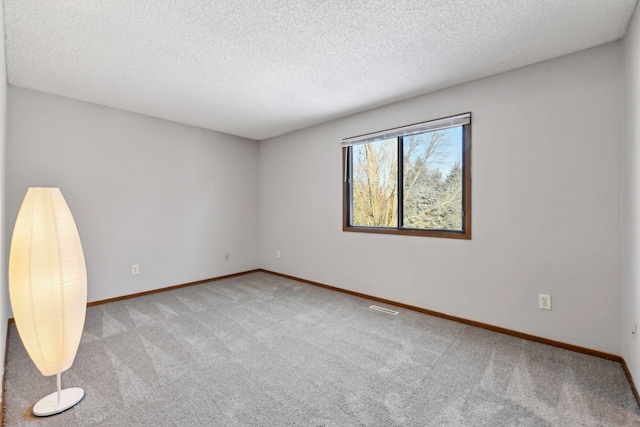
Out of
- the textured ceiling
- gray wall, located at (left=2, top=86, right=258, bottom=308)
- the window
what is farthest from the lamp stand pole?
the window

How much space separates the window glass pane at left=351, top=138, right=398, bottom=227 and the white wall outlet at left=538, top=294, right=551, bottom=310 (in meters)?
1.49

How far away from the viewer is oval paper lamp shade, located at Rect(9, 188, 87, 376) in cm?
153

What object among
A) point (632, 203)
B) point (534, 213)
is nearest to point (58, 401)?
point (534, 213)

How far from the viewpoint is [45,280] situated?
154cm

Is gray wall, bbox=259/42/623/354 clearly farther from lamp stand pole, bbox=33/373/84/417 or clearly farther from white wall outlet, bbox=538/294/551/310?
lamp stand pole, bbox=33/373/84/417

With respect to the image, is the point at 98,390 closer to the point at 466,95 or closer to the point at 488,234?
the point at 488,234

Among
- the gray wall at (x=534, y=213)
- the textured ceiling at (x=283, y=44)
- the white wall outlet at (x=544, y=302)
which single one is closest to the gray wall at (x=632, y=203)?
the gray wall at (x=534, y=213)

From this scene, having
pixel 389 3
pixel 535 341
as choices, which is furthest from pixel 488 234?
pixel 389 3

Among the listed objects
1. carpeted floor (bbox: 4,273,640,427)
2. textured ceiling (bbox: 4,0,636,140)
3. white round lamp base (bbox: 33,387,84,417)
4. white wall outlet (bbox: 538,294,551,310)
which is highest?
textured ceiling (bbox: 4,0,636,140)

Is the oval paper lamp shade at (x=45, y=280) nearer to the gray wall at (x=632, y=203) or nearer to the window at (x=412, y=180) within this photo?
the window at (x=412, y=180)

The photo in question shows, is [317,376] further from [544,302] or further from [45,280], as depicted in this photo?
[544,302]

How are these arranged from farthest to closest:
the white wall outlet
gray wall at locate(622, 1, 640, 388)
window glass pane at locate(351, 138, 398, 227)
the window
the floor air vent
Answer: window glass pane at locate(351, 138, 398, 227), the floor air vent, the window, the white wall outlet, gray wall at locate(622, 1, 640, 388)

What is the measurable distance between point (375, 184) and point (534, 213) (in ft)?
5.61

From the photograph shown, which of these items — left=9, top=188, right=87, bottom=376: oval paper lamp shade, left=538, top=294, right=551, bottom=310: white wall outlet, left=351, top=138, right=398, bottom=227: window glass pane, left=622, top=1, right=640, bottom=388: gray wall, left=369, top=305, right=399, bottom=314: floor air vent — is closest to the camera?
left=9, top=188, right=87, bottom=376: oval paper lamp shade
